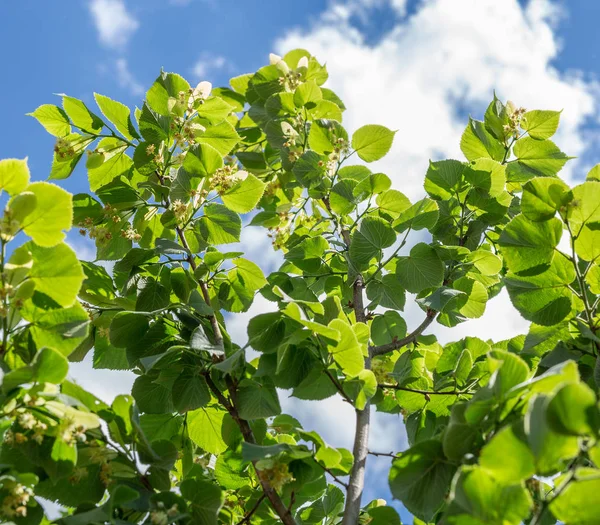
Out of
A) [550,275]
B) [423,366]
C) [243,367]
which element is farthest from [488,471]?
[423,366]

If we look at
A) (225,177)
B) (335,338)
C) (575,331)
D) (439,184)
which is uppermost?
(439,184)

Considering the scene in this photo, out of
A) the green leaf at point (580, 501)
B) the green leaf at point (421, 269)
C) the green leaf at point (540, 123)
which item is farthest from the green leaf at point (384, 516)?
the green leaf at point (540, 123)

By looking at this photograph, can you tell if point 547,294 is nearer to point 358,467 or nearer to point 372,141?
point 358,467

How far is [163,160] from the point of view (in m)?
3.12

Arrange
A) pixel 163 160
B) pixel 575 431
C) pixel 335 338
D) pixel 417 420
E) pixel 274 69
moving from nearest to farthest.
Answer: pixel 575 431 → pixel 335 338 → pixel 417 420 → pixel 163 160 → pixel 274 69

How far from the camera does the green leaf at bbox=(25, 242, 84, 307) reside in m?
1.91

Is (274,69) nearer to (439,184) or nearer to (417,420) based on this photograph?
(439,184)

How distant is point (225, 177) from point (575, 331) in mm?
1630

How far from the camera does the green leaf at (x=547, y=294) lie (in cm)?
231

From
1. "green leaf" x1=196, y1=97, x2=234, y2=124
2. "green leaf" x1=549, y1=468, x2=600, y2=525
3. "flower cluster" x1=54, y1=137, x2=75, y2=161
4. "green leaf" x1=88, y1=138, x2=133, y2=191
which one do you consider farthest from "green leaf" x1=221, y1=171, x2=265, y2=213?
"green leaf" x1=549, y1=468, x2=600, y2=525

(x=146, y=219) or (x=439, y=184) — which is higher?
(x=439, y=184)

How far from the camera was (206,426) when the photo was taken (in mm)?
2850

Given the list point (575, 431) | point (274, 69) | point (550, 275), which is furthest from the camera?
point (274, 69)

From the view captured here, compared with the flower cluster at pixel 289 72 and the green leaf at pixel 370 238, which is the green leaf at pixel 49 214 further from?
the flower cluster at pixel 289 72
